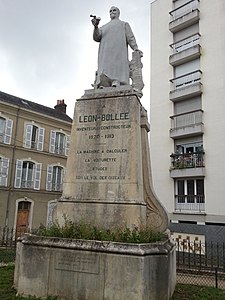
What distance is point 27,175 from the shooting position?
91.2 ft

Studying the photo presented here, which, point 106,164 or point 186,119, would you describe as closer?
point 106,164

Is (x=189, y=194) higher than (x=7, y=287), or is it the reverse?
(x=189, y=194)

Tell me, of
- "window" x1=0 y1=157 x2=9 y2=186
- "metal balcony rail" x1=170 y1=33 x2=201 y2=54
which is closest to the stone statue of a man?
"metal balcony rail" x1=170 y1=33 x2=201 y2=54

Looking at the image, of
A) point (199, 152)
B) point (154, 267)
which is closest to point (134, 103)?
point (154, 267)

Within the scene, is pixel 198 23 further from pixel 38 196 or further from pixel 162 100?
pixel 38 196

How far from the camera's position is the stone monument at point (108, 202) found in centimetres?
464

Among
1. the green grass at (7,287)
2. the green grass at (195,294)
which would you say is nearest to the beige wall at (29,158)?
the green grass at (7,287)

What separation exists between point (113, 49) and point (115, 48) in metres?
0.06

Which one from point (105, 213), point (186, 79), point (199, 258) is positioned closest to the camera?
point (105, 213)

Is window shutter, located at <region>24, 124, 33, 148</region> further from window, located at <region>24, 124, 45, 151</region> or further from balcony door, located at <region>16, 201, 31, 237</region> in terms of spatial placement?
balcony door, located at <region>16, 201, 31, 237</region>

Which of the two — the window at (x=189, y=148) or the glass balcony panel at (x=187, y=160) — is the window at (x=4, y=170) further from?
the window at (x=189, y=148)

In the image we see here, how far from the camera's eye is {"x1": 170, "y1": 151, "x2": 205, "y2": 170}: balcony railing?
21.4 m

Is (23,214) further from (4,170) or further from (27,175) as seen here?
(4,170)

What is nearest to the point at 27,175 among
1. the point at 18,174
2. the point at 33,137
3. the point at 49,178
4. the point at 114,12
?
the point at 18,174
